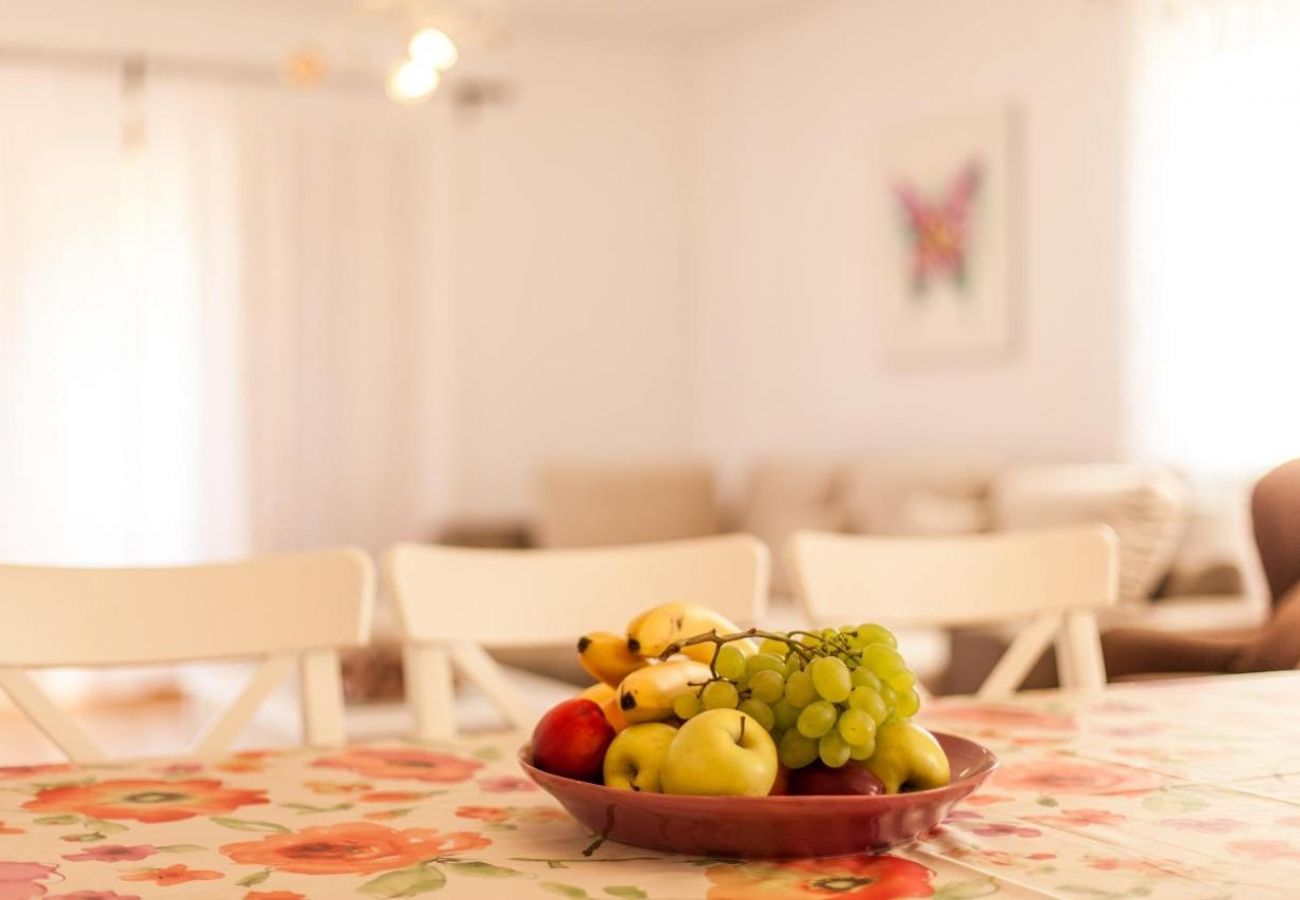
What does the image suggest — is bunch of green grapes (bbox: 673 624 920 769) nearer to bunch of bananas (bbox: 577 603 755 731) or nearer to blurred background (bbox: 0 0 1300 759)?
bunch of bananas (bbox: 577 603 755 731)

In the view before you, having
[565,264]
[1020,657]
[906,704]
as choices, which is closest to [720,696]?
[906,704]

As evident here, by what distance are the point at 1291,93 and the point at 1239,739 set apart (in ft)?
11.9

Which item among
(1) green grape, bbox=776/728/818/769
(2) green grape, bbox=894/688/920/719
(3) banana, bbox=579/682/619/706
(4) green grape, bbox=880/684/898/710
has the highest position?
(4) green grape, bbox=880/684/898/710

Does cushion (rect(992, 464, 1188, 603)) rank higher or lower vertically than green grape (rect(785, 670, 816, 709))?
lower

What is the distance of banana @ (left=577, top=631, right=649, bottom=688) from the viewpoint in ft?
3.98

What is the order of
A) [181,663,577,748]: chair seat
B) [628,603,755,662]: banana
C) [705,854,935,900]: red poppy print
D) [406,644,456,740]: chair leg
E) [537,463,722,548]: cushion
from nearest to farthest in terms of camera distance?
[705,854,935,900]: red poppy print, [628,603,755,662]: banana, [406,644,456,740]: chair leg, [181,663,577,748]: chair seat, [537,463,722,548]: cushion

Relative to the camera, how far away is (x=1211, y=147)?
4895 millimetres

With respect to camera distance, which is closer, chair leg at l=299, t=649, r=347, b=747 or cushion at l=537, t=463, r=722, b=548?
chair leg at l=299, t=649, r=347, b=747

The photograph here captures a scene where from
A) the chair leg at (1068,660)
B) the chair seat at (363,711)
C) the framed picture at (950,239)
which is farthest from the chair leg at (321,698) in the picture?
the framed picture at (950,239)

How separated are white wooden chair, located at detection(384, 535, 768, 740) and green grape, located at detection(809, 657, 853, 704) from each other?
2.56 feet

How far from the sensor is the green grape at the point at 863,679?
1074 millimetres

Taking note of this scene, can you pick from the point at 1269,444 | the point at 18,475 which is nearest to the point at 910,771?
the point at 1269,444

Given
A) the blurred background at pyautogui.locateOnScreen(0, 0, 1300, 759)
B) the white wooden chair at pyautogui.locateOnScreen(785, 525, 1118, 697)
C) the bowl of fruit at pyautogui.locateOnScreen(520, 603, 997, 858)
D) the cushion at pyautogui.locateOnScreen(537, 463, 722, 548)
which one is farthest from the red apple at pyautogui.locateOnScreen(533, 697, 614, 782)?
the cushion at pyautogui.locateOnScreen(537, 463, 722, 548)

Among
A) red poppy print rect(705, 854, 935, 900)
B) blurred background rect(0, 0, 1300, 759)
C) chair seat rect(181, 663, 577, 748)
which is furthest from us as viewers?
blurred background rect(0, 0, 1300, 759)
